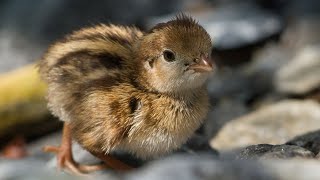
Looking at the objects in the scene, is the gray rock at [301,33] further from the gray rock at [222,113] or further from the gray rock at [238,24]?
the gray rock at [222,113]

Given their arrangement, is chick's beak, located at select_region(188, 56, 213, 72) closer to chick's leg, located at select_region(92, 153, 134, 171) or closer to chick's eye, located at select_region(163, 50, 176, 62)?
chick's eye, located at select_region(163, 50, 176, 62)

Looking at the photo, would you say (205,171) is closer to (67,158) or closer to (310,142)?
(310,142)

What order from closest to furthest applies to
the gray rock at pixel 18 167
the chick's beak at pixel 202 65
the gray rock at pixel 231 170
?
the gray rock at pixel 231 170, the chick's beak at pixel 202 65, the gray rock at pixel 18 167

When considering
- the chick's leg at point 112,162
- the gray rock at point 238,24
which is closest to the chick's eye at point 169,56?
the chick's leg at point 112,162

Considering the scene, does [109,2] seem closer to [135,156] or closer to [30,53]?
[30,53]

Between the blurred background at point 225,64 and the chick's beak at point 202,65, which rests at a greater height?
the blurred background at point 225,64

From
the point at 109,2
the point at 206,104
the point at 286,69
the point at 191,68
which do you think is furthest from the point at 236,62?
the point at 191,68

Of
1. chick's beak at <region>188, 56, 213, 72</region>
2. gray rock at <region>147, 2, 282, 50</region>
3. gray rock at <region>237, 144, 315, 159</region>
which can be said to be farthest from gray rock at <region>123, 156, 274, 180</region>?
gray rock at <region>147, 2, 282, 50</region>
